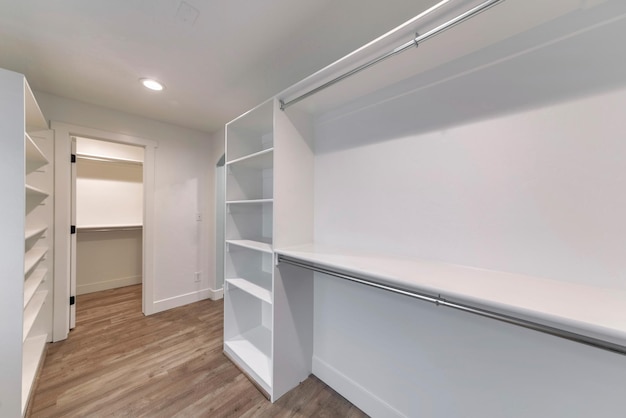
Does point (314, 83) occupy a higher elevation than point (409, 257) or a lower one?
higher

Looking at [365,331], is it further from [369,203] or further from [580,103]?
[580,103]

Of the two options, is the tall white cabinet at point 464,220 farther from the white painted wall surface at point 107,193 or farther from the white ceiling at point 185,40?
the white painted wall surface at point 107,193

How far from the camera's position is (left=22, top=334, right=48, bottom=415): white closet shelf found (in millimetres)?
1546

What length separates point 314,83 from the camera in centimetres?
142

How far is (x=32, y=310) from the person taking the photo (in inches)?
70.7

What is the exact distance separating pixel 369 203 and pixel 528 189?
788 mm

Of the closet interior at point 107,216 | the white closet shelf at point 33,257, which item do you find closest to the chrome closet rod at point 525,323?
the white closet shelf at point 33,257

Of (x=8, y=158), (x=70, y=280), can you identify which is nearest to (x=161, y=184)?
(x=70, y=280)

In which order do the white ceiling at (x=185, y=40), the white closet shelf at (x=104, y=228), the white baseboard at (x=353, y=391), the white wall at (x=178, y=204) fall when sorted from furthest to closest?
the white closet shelf at (x=104, y=228) → the white wall at (x=178, y=204) → the white baseboard at (x=353, y=391) → the white ceiling at (x=185, y=40)

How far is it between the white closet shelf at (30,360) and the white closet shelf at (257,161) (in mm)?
2090

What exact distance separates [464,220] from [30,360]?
3.35 meters

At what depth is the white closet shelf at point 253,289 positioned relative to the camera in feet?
5.75

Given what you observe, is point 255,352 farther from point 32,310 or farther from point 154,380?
point 32,310

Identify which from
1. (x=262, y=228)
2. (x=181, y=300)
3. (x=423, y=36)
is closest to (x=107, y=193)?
(x=181, y=300)
